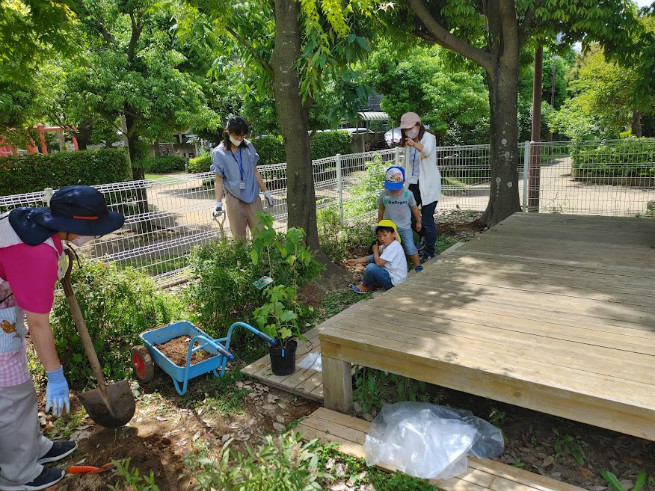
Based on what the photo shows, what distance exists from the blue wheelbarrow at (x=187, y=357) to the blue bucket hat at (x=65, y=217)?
1.15m

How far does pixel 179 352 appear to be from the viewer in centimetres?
392

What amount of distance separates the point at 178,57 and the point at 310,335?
8.88 m

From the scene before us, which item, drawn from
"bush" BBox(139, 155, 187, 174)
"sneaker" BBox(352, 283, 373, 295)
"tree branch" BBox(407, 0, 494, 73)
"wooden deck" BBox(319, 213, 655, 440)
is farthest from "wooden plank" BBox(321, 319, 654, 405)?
"bush" BBox(139, 155, 187, 174)

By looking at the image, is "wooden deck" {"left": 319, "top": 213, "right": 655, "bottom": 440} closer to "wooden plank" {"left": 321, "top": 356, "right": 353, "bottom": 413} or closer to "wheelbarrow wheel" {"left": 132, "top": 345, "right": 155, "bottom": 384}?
"wooden plank" {"left": 321, "top": 356, "right": 353, "bottom": 413}

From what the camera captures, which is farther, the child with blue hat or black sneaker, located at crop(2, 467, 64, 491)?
the child with blue hat

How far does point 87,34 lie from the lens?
36.4 ft

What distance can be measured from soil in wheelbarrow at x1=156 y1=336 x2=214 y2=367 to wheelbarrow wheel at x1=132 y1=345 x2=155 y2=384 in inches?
6.1

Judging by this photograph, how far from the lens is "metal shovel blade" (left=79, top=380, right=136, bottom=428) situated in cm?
289

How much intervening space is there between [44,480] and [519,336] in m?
2.77

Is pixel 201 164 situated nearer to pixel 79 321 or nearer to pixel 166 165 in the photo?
pixel 166 165

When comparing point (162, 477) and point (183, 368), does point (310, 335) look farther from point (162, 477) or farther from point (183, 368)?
point (162, 477)

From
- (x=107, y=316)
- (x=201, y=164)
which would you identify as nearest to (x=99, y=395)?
(x=107, y=316)

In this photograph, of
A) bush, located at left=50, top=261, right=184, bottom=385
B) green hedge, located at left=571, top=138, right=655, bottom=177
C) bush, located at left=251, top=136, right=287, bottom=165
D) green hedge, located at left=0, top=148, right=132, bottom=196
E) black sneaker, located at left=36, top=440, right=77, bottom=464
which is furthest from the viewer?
bush, located at left=251, top=136, right=287, bottom=165

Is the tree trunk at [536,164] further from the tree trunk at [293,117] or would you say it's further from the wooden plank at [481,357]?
the wooden plank at [481,357]
